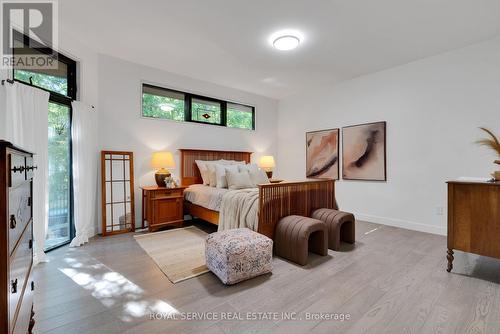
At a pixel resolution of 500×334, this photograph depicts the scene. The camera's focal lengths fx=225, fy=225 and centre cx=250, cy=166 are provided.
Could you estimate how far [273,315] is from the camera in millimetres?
1650

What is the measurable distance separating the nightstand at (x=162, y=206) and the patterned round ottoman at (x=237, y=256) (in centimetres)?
167

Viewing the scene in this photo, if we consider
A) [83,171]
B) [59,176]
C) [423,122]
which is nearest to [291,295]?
[83,171]

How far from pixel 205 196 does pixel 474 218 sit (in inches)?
125

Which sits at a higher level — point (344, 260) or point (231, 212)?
point (231, 212)

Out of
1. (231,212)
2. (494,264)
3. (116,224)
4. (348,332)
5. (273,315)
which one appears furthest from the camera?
(116,224)

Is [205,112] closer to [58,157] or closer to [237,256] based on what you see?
[58,157]

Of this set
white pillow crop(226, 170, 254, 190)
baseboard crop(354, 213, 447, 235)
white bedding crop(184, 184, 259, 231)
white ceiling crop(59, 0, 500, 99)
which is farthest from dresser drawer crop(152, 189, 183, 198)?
baseboard crop(354, 213, 447, 235)

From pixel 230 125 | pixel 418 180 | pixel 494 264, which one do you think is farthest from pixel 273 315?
pixel 230 125

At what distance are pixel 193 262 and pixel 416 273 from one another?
231 centimetres

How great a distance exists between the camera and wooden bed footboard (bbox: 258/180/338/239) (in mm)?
2715

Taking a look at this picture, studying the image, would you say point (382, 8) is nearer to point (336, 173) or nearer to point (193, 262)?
point (336, 173)

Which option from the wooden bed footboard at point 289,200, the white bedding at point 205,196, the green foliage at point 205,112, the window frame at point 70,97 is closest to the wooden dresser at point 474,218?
the wooden bed footboard at point 289,200

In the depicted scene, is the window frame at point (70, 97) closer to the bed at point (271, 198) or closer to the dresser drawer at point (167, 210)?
the dresser drawer at point (167, 210)

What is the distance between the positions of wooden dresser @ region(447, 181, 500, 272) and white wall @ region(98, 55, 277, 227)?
392cm
